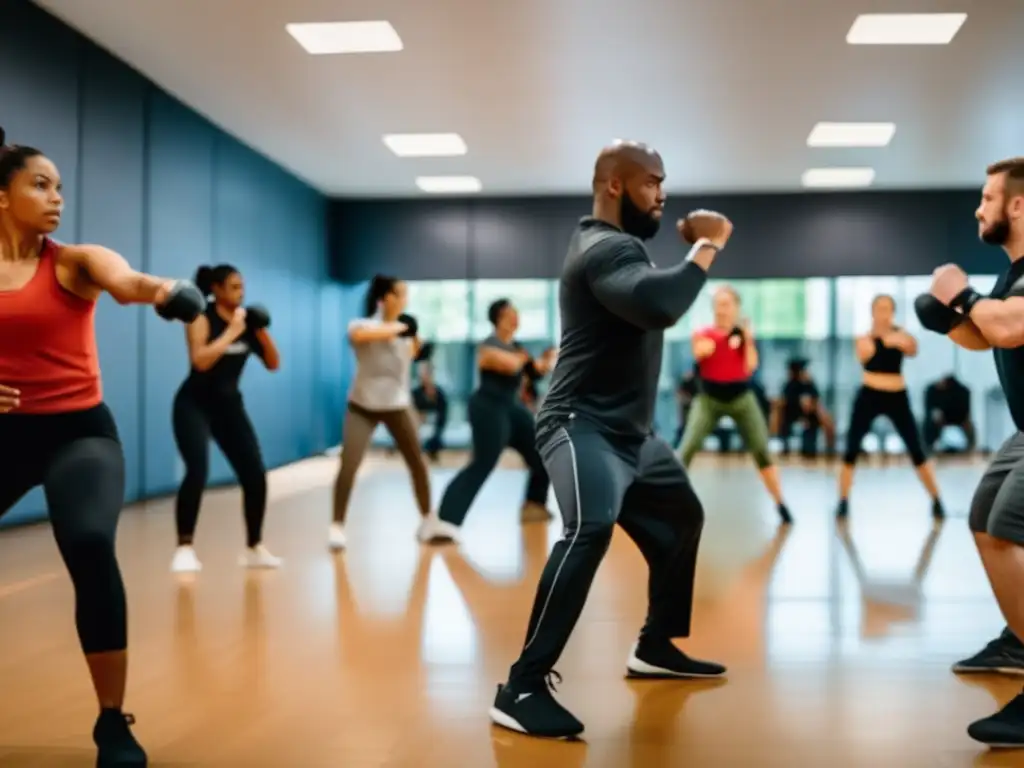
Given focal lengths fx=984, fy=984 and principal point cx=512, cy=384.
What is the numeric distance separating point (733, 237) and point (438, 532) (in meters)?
7.48

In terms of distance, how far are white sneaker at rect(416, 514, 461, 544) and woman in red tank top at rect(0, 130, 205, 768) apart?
3.03 meters

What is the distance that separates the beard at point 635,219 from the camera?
2504mm

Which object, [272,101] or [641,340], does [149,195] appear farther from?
[641,340]

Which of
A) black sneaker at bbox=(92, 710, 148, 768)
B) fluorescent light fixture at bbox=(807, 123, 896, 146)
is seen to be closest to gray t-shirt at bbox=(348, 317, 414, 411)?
black sneaker at bbox=(92, 710, 148, 768)

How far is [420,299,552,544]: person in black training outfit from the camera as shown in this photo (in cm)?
525

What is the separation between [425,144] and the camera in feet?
29.6

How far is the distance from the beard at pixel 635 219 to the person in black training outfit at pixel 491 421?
2757 mm

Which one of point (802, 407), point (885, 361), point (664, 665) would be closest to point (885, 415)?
point (885, 361)

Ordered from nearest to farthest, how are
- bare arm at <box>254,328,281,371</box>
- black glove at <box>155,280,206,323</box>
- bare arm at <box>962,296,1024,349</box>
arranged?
black glove at <box>155,280,206,323</box> < bare arm at <box>962,296,1024,349</box> < bare arm at <box>254,328,281,371</box>

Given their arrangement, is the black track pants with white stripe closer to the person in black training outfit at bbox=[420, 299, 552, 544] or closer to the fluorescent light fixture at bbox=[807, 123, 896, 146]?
the person in black training outfit at bbox=[420, 299, 552, 544]

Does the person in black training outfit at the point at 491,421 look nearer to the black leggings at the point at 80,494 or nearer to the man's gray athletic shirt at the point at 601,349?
the man's gray athletic shirt at the point at 601,349

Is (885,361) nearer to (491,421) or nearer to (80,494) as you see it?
(491,421)

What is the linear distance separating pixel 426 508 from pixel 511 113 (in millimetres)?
→ 3849

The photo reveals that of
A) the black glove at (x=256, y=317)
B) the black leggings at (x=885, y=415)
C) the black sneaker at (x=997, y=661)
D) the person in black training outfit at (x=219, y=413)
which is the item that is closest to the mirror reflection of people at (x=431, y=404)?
the black leggings at (x=885, y=415)
